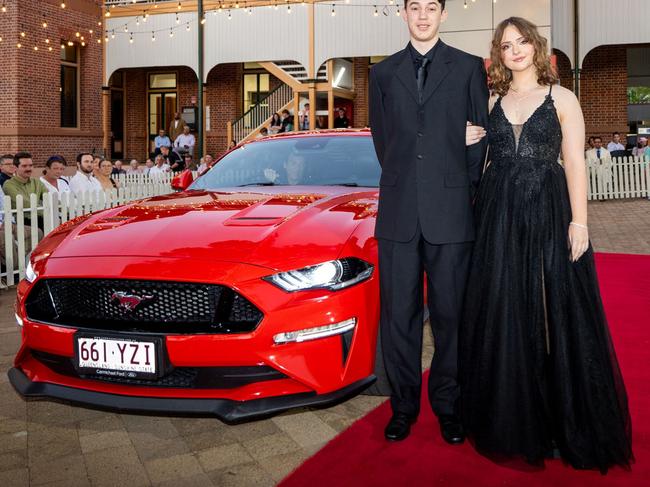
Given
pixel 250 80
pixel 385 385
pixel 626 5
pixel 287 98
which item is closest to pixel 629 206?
pixel 626 5

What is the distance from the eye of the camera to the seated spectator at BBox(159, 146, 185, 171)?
18.7m

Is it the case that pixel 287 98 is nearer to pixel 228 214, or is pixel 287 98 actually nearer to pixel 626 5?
pixel 626 5

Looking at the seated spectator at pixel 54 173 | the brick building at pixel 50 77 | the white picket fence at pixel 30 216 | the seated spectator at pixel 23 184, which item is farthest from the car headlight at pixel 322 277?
the brick building at pixel 50 77

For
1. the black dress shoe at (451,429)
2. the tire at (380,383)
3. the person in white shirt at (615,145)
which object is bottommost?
the black dress shoe at (451,429)

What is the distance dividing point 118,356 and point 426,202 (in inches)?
55.7

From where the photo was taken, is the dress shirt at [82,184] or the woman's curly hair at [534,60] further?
the dress shirt at [82,184]

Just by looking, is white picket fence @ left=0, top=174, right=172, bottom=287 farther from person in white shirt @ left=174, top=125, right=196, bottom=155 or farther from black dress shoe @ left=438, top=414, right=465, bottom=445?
person in white shirt @ left=174, top=125, right=196, bottom=155

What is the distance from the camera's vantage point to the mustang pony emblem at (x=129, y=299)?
291 cm

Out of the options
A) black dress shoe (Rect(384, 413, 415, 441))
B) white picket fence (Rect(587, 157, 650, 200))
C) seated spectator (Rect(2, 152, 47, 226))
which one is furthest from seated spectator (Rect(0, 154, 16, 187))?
white picket fence (Rect(587, 157, 650, 200))

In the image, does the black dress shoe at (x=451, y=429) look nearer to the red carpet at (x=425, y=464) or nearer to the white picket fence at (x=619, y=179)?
the red carpet at (x=425, y=464)

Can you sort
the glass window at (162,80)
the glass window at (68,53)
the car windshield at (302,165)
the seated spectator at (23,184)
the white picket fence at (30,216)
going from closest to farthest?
the car windshield at (302,165)
the white picket fence at (30,216)
the seated spectator at (23,184)
the glass window at (68,53)
the glass window at (162,80)

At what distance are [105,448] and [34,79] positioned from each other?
1806 cm

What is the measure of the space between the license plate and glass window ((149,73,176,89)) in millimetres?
22600

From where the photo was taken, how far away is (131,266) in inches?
116
